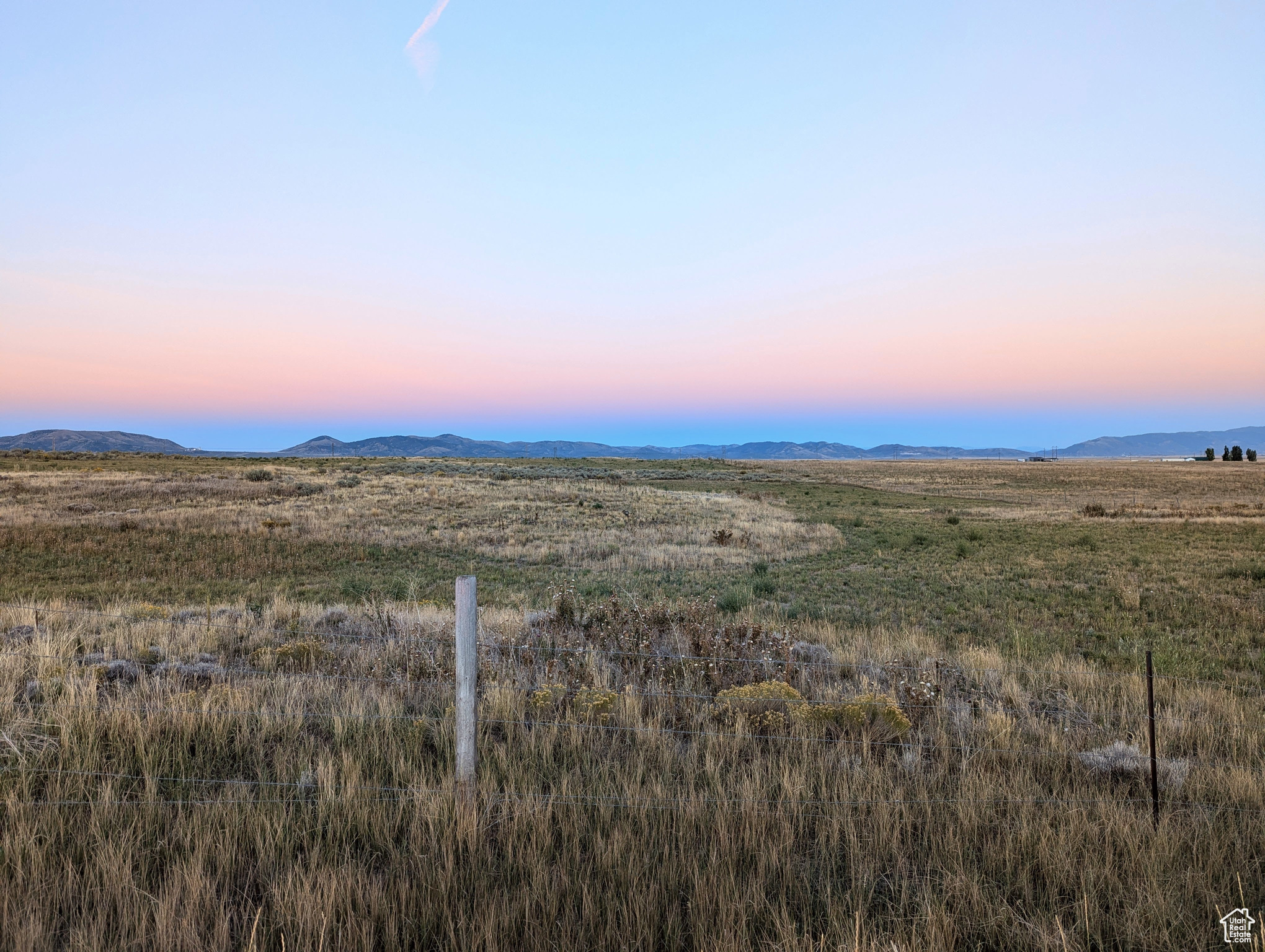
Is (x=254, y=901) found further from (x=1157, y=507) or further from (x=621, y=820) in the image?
(x=1157, y=507)

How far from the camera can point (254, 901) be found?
3.01 m

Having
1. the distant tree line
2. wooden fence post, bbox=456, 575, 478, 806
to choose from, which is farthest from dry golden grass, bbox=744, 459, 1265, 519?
the distant tree line

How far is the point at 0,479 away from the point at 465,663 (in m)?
52.6

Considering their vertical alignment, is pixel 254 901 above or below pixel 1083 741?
above

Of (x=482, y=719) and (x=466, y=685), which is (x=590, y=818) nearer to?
(x=466, y=685)

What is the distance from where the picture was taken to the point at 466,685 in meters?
3.84

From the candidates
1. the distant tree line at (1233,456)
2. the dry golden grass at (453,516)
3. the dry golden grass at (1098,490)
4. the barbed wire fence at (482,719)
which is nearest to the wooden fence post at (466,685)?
the barbed wire fence at (482,719)

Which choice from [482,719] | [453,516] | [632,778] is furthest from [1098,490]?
[482,719]

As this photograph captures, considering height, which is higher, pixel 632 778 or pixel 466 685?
pixel 466 685

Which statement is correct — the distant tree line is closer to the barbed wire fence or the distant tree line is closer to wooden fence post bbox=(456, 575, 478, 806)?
the barbed wire fence

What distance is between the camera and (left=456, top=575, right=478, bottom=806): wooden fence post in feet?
12.3

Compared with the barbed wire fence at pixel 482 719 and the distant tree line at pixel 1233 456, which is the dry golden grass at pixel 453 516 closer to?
the barbed wire fence at pixel 482 719

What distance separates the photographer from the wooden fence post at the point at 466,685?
3740mm

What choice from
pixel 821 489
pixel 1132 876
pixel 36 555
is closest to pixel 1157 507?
pixel 821 489
